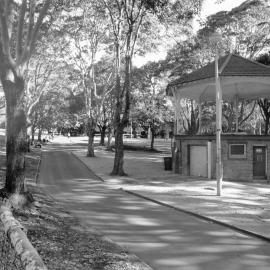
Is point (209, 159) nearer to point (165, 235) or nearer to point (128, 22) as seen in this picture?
point (128, 22)

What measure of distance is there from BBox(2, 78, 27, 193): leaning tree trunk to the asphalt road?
86.4 inches

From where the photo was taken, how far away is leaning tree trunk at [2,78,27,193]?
10625 mm

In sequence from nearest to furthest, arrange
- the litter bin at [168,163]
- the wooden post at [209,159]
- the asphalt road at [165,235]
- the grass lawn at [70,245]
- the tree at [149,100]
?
1. the grass lawn at [70,245]
2. the asphalt road at [165,235]
3. the wooden post at [209,159]
4. the litter bin at [168,163]
5. the tree at [149,100]

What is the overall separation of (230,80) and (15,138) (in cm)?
1540

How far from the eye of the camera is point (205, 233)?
395 inches

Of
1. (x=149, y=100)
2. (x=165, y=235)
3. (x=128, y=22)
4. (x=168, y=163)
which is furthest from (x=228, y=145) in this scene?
(x=149, y=100)

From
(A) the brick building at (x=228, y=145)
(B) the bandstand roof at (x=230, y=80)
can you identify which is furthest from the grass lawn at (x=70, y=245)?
(B) the bandstand roof at (x=230, y=80)

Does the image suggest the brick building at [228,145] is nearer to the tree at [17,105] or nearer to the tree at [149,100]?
the tree at [17,105]

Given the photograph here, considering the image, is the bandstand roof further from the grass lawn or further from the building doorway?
the grass lawn

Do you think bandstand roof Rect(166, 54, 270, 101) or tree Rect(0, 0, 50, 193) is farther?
bandstand roof Rect(166, 54, 270, 101)

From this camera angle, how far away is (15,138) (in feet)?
35.2

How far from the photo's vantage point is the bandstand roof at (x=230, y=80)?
22.8 meters

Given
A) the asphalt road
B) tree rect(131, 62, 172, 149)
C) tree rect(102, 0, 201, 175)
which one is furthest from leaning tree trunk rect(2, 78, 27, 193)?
tree rect(131, 62, 172, 149)

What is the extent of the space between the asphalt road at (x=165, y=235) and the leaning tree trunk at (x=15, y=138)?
2194mm
